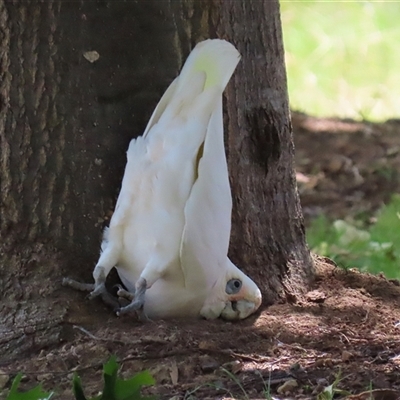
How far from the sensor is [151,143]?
2.89 m

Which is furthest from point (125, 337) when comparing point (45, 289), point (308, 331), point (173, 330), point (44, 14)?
point (44, 14)

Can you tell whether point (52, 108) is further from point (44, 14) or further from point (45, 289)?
point (45, 289)

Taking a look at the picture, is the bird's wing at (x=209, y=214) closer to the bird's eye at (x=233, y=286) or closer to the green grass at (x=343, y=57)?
the bird's eye at (x=233, y=286)

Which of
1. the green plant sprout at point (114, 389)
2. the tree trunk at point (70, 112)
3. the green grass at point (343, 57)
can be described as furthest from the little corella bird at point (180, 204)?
the green grass at point (343, 57)

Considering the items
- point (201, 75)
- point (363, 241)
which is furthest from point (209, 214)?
point (363, 241)

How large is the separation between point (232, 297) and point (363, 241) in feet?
6.97

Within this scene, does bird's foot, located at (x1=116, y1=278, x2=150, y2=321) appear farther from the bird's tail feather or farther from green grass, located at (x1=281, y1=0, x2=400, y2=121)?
green grass, located at (x1=281, y1=0, x2=400, y2=121)

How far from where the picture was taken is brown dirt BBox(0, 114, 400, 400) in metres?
2.47

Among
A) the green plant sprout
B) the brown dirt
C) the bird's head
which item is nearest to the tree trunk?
the brown dirt

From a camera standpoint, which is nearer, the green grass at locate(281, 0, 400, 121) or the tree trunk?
the tree trunk

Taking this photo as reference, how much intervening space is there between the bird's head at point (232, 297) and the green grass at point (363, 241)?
4.82 feet

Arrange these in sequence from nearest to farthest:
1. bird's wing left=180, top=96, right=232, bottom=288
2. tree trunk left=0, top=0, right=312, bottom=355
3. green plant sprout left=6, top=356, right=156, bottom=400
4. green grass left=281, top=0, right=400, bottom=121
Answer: green plant sprout left=6, top=356, right=156, bottom=400, bird's wing left=180, top=96, right=232, bottom=288, tree trunk left=0, top=0, right=312, bottom=355, green grass left=281, top=0, right=400, bottom=121

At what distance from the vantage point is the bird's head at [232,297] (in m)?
2.97

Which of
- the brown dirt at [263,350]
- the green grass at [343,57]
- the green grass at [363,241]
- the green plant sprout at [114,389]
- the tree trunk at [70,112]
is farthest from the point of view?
the green grass at [343,57]
